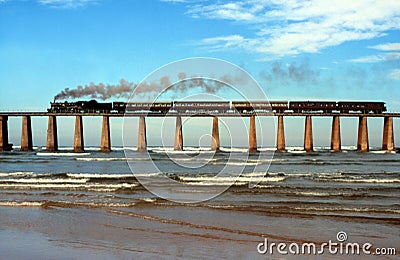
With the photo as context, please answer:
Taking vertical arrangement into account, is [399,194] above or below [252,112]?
below

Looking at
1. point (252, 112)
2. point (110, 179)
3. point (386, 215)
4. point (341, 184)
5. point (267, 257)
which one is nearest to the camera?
point (267, 257)

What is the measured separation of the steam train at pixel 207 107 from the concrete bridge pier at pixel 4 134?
21.0 feet

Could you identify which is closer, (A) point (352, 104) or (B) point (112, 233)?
(B) point (112, 233)

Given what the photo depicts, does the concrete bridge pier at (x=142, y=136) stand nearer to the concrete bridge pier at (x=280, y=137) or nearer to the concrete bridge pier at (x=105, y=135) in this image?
the concrete bridge pier at (x=105, y=135)

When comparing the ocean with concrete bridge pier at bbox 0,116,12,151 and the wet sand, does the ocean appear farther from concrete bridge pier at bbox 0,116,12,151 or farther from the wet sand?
concrete bridge pier at bbox 0,116,12,151

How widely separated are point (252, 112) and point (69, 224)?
43924 mm

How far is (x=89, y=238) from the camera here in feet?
39.9

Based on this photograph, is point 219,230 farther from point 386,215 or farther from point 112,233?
point 386,215

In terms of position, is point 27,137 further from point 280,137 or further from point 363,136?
point 363,136

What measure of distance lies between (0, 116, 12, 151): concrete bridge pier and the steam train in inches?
252

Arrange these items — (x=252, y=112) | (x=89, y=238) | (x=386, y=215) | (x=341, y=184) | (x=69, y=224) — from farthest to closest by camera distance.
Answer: (x=252, y=112)
(x=341, y=184)
(x=386, y=215)
(x=69, y=224)
(x=89, y=238)

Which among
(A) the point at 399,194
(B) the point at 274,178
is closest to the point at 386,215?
(A) the point at 399,194

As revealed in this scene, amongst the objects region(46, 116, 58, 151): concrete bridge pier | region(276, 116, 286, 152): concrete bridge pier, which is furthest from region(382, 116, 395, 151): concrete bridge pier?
region(46, 116, 58, 151): concrete bridge pier

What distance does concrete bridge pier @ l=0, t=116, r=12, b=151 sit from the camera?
5942cm
